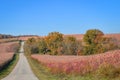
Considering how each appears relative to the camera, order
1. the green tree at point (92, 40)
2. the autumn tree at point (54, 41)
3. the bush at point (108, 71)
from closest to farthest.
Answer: the bush at point (108, 71) < the green tree at point (92, 40) < the autumn tree at point (54, 41)

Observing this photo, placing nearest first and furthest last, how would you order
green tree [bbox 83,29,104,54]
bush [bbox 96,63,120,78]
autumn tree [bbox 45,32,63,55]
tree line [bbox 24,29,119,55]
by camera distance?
bush [bbox 96,63,120,78] < green tree [bbox 83,29,104,54] < tree line [bbox 24,29,119,55] < autumn tree [bbox 45,32,63,55]

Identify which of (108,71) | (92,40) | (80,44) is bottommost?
(108,71)

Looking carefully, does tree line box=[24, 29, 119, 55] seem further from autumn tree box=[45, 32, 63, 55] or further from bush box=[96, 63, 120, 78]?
bush box=[96, 63, 120, 78]

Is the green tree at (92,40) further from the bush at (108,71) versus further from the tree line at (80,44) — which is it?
the bush at (108,71)

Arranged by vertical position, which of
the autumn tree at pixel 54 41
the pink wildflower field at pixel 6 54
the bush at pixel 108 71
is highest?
the autumn tree at pixel 54 41

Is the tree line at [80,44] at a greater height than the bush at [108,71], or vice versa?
the tree line at [80,44]

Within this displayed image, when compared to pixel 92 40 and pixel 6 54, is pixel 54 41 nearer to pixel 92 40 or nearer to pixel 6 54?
pixel 92 40

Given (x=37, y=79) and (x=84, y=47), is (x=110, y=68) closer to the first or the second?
(x=37, y=79)

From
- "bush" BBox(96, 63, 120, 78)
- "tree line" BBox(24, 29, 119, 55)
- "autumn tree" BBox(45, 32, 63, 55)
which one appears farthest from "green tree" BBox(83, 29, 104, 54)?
Result: "bush" BBox(96, 63, 120, 78)

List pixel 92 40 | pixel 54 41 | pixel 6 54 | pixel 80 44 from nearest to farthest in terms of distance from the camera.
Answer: pixel 92 40, pixel 6 54, pixel 80 44, pixel 54 41

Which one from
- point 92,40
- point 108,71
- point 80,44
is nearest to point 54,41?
point 80,44

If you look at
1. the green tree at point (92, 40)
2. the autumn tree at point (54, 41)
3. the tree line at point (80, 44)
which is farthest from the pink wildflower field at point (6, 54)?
the green tree at point (92, 40)

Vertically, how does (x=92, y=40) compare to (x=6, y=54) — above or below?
above

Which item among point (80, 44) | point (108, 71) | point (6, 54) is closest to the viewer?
point (108, 71)
